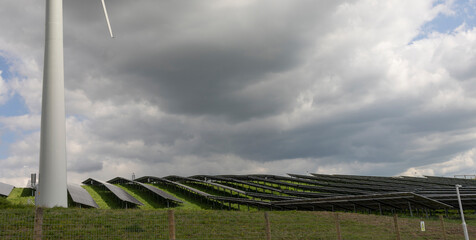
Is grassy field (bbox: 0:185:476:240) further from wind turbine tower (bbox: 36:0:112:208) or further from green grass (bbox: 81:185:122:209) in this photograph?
green grass (bbox: 81:185:122:209)

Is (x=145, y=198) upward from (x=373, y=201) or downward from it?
upward

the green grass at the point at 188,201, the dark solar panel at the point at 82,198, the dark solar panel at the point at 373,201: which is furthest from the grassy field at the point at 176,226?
the green grass at the point at 188,201

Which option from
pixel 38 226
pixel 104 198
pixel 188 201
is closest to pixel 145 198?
pixel 104 198

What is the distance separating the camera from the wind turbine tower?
25922mm

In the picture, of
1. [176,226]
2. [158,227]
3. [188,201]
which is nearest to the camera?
[176,226]

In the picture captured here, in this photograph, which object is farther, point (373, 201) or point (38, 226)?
point (373, 201)

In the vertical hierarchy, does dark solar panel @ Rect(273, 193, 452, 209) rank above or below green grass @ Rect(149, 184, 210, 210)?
below

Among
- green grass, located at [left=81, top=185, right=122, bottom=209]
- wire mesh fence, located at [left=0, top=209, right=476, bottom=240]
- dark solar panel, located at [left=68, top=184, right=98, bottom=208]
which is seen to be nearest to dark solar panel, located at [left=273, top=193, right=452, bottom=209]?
wire mesh fence, located at [left=0, top=209, right=476, bottom=240]

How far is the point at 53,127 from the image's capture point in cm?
2664

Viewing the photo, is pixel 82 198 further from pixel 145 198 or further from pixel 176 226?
pixel 176 226

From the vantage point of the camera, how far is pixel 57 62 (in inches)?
1096

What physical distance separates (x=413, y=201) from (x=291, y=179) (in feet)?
169

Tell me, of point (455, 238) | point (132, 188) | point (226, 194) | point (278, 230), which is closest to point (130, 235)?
point (278, 230)

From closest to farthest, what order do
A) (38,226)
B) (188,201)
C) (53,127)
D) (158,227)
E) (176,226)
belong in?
(38,226) → (176,226) → (158,227) → (53,127) → (188,201)
